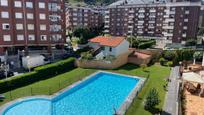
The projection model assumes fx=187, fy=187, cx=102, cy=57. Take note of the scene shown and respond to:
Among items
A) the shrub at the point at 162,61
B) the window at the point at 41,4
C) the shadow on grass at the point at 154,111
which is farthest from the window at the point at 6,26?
the shadow on grass at the point at 154,111

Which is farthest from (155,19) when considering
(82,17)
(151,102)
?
(151,102)

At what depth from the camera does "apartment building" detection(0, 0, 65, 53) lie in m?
42.8

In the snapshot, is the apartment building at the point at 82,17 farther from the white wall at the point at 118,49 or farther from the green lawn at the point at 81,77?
the green lawn at the point at 81,77

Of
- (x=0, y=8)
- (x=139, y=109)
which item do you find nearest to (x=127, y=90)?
(x=139, y=109)

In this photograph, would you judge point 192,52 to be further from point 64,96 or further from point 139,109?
point 64,96

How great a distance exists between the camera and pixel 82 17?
312 ft

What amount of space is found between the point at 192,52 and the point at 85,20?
63.0m

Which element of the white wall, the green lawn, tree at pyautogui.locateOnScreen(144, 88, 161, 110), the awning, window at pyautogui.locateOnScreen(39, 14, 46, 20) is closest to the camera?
tree at pyautogui.locateOnScreen(144, 88, 161, 110)

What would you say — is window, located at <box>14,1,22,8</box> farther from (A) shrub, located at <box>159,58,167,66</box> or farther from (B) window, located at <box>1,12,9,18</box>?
(A) shrub, located at <box>159,58,167,66</box>

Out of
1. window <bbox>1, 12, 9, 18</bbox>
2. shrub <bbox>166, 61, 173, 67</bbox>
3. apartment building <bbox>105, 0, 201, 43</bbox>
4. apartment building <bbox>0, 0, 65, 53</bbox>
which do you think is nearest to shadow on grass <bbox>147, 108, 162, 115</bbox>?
shrub <bbox>166, 61, 173, 67</bbox>

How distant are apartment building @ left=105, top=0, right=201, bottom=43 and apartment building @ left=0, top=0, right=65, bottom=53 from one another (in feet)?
94.0

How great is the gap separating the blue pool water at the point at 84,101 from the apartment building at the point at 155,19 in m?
40.2

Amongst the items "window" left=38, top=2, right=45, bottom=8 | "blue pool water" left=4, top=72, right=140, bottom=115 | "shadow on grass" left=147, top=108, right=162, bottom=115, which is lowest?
"blue pool water" left=4, top=72, right=140, bottom=115

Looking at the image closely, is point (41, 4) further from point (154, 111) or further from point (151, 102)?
point (154, 111)
